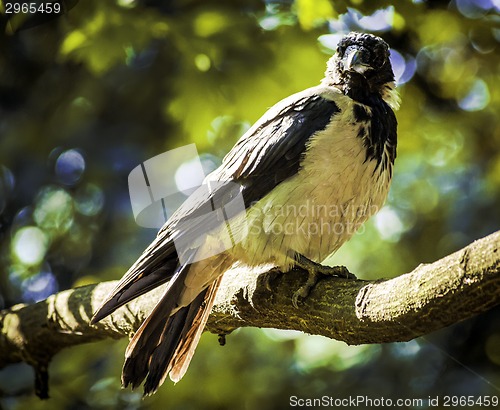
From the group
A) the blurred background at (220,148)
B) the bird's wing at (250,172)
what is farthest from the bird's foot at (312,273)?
the blurred background at (220,148)

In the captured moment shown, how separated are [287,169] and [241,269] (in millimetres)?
617

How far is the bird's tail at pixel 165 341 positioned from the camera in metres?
3.40

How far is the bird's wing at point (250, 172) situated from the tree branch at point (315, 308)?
0.38 m

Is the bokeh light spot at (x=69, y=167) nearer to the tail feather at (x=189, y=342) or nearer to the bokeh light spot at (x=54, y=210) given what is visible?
the bokeh light spot at (x=54, y=210)

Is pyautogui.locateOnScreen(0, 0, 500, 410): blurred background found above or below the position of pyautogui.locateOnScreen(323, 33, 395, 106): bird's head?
below

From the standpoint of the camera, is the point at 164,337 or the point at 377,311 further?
the point at 164,337

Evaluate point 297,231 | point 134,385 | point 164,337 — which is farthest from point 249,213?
point 134,385

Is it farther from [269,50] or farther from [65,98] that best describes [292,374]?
[65,98]

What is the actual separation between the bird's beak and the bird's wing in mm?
174

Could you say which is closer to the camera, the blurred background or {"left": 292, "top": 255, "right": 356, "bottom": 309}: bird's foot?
{"left": 292, "top": 255, "right": 356, "bottom": 309}: bird's foot

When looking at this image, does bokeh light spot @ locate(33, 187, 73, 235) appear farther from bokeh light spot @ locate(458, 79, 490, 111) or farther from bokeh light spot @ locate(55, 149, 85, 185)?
bokeh light spot @ locate(458, 79, 490, 111)

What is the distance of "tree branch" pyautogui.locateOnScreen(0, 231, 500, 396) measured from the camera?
230cm

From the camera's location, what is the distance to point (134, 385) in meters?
3.36

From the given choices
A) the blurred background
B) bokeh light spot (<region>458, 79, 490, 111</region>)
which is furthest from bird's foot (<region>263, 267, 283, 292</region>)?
bokeh light spot (<region>458, 79, 490, 111</region>)
